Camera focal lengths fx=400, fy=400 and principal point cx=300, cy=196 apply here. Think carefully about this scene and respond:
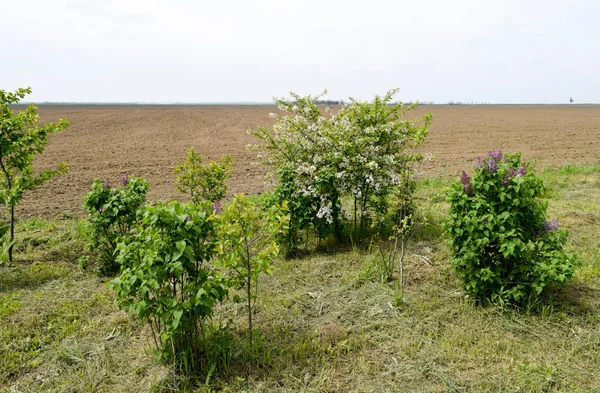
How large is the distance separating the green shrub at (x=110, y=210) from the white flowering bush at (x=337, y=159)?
6.40ft

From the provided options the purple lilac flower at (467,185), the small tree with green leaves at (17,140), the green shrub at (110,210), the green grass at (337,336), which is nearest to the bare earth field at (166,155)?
the green shrub at (110,210)

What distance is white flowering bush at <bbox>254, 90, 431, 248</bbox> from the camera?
5.88m

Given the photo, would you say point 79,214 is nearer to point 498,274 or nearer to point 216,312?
point 216,312

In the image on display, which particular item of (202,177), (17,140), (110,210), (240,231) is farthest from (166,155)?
(240,231)

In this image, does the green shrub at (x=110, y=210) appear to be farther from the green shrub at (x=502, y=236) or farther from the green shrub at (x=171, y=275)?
the green shrub at (x=502, y=236)

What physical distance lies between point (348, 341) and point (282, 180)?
9.43 ft

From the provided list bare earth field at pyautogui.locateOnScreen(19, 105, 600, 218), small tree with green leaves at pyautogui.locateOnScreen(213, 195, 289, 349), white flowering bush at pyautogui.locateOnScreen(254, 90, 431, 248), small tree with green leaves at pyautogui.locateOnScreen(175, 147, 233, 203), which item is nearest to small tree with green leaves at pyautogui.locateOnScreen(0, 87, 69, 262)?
small tree with green leaves at pyautogui.locateOnScreen(175, 147, 233, 203)

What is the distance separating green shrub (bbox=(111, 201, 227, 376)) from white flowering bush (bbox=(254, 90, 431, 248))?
2615 millimetres

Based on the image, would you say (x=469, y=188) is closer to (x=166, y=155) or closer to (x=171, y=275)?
(x=171, y=275)

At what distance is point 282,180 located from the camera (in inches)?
239

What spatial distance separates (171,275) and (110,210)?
7.62ft

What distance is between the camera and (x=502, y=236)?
13.0ft

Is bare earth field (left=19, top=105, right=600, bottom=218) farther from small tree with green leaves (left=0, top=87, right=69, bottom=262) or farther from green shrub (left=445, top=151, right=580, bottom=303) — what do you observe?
green shrub (left=445, top=151, right=580, bottom=303)

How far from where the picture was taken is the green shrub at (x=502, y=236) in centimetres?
404
